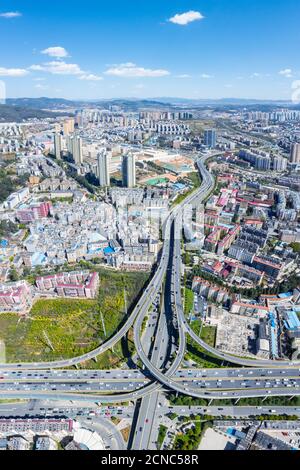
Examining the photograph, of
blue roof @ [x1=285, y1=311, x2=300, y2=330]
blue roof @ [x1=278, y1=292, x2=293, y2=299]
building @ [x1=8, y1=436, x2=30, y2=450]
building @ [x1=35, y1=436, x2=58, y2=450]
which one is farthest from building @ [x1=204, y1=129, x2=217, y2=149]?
building @ [x1=8, y1=436, x2=30, y2=450]

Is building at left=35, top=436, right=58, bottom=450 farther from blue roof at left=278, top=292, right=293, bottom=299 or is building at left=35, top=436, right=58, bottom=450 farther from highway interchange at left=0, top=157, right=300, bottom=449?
blue roof at left=278, top=292, right=293, bottom=299

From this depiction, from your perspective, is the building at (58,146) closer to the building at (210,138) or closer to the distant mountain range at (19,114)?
the distant mountain range at (19,114)

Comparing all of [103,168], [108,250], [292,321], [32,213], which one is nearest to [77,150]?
[103,168]
